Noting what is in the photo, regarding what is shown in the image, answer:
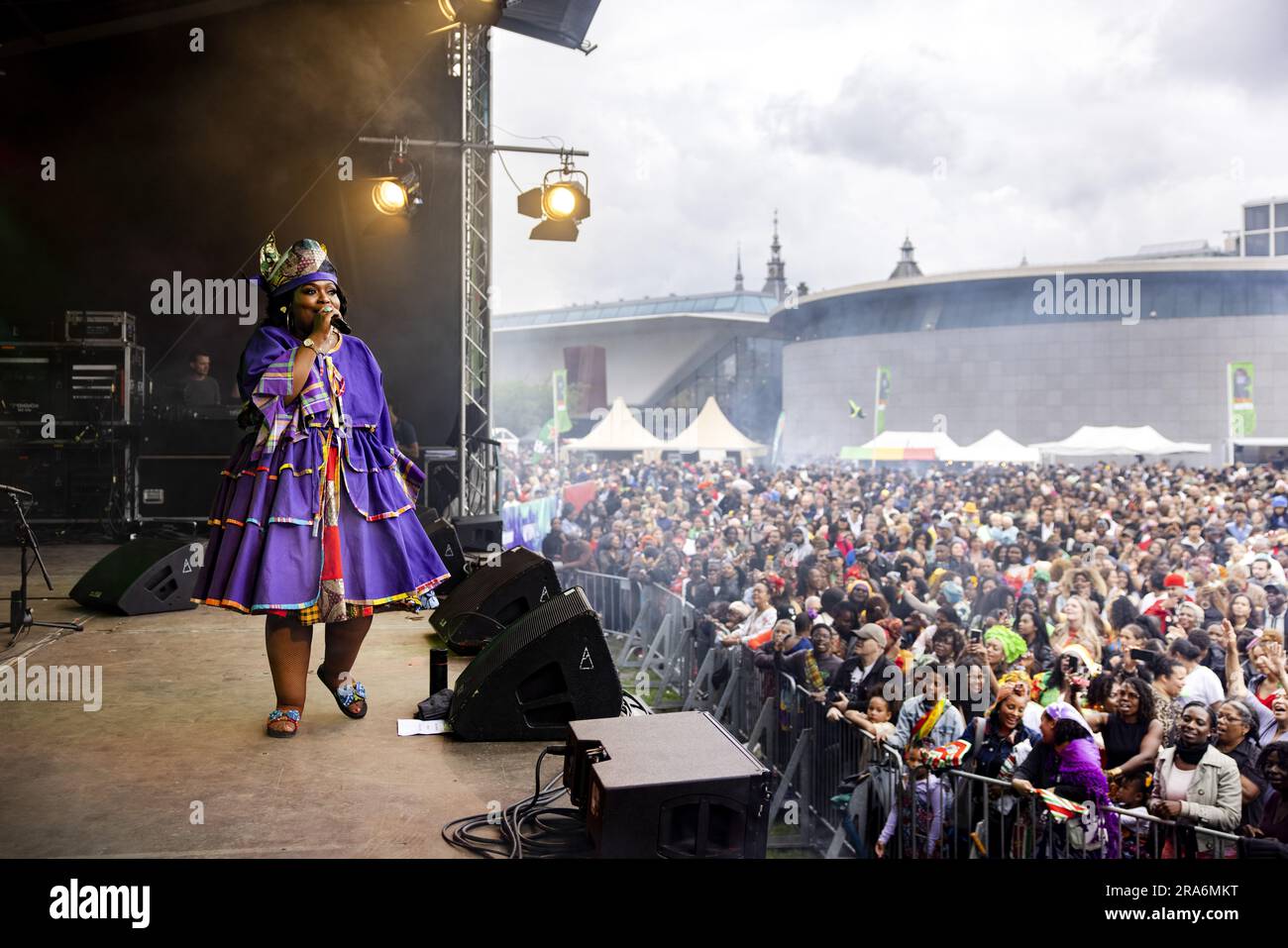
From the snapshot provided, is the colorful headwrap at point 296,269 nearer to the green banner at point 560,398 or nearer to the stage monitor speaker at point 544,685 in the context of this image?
the stage monitor speaker at point 544,685

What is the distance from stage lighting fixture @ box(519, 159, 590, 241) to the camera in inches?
264

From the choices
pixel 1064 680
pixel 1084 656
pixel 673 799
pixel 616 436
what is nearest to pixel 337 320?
pixel 673 799

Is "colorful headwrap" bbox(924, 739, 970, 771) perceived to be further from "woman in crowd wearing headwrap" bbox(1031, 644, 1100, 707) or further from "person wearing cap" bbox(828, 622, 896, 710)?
"person wearing cap" bbox(828, 622, 896, 710)

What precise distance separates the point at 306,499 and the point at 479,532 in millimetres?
3162

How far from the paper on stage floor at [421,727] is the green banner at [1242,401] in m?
26.9

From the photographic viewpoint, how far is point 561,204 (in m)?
6.73

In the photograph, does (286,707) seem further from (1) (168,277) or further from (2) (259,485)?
(1) (168,277)

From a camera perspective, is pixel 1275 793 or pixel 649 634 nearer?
pixel 1275 793

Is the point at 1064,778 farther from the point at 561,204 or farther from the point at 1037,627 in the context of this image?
the point at 561,204

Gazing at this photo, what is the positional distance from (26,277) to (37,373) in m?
1.37
